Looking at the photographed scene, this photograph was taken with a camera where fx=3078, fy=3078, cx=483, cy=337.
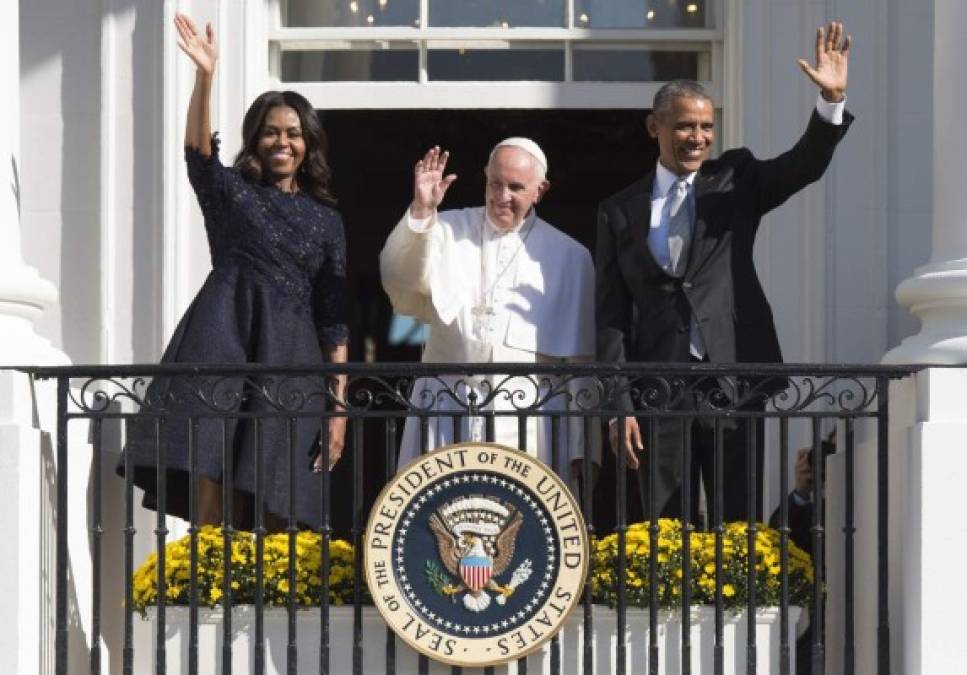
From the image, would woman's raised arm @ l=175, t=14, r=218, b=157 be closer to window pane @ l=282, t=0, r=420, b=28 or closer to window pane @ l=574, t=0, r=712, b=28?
window pane @ l=282, t=0, r=420, b=28

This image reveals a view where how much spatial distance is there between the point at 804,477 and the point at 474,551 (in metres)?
1.52

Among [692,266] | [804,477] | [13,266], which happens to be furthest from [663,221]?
[13,266]

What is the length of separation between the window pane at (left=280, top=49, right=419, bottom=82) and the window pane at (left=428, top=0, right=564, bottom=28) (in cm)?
19

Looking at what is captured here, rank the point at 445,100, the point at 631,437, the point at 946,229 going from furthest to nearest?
the point at 445,100
the point at 946,229
the point at 631,437

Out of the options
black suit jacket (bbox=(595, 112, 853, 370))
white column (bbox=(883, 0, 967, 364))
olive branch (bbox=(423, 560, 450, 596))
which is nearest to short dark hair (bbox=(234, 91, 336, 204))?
black suit jacket (bbox=(595, 112, 853, 370))

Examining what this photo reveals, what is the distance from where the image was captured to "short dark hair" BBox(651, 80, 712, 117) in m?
10.3

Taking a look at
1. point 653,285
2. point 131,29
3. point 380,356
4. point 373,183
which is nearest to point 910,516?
point 653,285

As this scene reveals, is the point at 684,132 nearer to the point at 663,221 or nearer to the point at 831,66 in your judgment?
the point at 663,221

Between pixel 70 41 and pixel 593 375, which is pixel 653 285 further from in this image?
pixel 70 41

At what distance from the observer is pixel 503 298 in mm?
10492

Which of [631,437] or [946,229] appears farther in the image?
[946,229]

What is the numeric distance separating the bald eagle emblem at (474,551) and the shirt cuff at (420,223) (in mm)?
929

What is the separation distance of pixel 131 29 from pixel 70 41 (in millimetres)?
256

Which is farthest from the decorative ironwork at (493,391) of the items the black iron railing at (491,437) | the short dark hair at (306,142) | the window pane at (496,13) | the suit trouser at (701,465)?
the window pane at (496,13)
